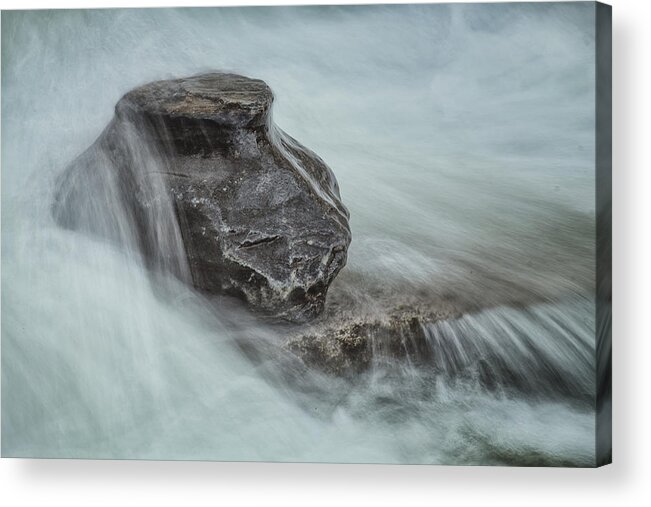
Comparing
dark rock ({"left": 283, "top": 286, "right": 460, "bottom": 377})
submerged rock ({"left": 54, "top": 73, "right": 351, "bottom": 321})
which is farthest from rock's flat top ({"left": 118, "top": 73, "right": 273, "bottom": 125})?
dark rock ({"left": 283, "top": 286, "right": 460, "bottom": 377})

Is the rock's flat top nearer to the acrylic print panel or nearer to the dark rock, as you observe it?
the acrylic print panel

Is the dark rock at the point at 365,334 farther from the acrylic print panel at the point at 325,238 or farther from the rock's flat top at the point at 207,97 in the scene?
the rock's flat top at the point at 207,97

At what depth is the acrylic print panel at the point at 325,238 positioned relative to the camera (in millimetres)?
2896

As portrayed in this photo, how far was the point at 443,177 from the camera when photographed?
295 cm

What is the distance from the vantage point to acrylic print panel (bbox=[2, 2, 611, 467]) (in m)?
2.90

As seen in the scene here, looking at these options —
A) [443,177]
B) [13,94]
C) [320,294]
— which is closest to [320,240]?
[320,294]

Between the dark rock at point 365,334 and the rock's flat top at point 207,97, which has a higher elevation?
the rock's flat top at point 207,97

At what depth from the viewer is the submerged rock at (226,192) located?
292 centimetres

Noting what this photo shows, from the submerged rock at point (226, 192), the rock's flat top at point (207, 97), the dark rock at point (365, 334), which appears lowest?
the dark rock at point (365, 334)

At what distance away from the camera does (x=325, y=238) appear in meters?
2.93

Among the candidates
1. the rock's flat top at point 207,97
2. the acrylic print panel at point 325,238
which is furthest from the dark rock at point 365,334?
the rock's flat top at point 207,97

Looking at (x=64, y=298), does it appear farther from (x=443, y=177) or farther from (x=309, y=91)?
(x=443, y=177)

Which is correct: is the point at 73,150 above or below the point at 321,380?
above

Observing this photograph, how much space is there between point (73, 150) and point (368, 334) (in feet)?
3.06
